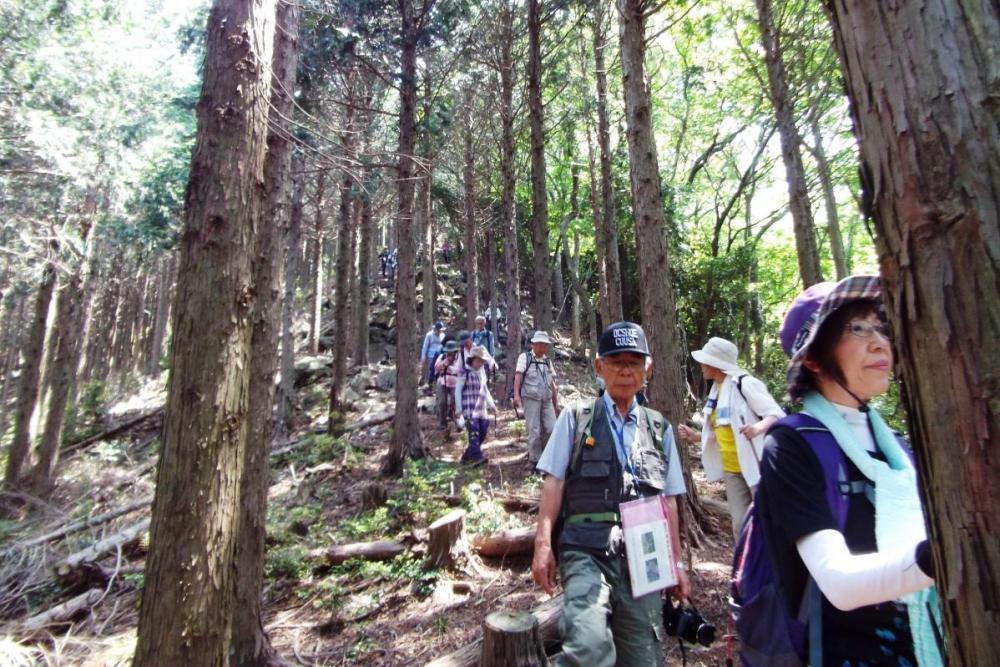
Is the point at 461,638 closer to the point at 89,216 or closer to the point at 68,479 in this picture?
the point at 68,479

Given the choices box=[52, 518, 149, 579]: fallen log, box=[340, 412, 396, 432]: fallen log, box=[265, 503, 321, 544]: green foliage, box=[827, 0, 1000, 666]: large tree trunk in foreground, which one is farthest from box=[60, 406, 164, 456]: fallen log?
box=[827, 0, 1000, 666]: large tree trunk in foreground

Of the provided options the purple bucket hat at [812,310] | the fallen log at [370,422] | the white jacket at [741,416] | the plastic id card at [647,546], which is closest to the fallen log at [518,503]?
the white jacket at [741,416]

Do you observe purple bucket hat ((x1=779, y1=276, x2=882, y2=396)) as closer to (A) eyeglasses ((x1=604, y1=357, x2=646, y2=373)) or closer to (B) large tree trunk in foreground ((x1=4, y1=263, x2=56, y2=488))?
(A) eyeglasses ((x1=604, y1=357, x2=646, y2=373))

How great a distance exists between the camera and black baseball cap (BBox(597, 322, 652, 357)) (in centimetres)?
278

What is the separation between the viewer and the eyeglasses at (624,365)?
9.28 ft

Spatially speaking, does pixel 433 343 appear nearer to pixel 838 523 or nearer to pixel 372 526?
pixel 372 526

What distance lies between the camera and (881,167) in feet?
3.17

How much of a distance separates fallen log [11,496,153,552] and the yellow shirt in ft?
26.4

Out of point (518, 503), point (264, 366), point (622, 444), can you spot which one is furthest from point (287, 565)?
point (622, 444)

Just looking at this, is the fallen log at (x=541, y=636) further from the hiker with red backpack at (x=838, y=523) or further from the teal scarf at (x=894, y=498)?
the teal scarf at (x=894, y=498)

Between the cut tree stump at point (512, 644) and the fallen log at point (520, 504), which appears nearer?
the cut tree stump at point (512, 644)

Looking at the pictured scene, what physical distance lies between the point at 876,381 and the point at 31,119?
13452mm

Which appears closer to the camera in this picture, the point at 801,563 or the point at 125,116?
the point at 801,563

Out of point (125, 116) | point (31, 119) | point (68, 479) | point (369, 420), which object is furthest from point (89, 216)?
point (369, 420)
